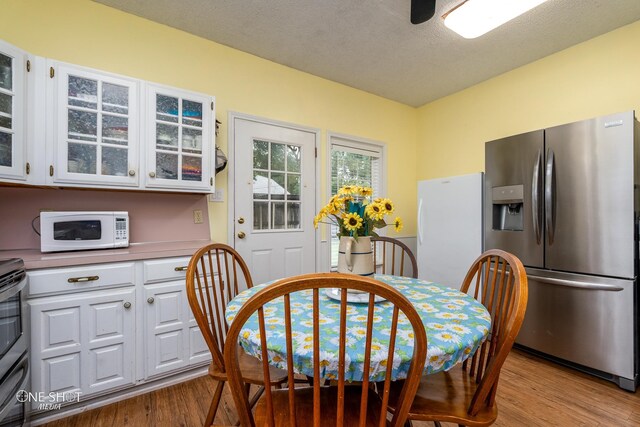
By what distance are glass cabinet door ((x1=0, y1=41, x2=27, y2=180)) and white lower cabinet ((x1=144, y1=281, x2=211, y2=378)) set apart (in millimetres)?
948

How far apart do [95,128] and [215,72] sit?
109 centimetres

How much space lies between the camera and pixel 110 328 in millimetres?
1712

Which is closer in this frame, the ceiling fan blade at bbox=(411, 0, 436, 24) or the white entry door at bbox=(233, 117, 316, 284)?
the ceiling fan blade at bbox=(411, 0, 436, 24)

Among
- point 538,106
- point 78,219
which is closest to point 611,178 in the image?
point 538,106

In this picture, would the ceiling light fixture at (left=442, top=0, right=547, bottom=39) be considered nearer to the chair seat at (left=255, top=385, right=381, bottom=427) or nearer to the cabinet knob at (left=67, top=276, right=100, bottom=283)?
the chair seat at (left=255, top=385, right=381, bottom=427)

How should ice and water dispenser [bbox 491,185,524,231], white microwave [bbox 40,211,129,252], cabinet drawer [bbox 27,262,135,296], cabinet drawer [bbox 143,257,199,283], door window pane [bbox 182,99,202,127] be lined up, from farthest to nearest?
ice and water dispenser [bbox 491,185,524,231], door window pane [bbox 182,99,202,127], cabinet drawer [bbox 143,257,199,283], white microwave [bbox 40,211,129,252], cabinet drawer [bbox 27,262,135,296]

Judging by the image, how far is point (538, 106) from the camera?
2.77 meters

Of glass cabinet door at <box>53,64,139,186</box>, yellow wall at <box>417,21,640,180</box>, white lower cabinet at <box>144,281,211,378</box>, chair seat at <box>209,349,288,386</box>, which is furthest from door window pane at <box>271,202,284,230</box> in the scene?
yellow wall at <box>417,21,640,180</box>

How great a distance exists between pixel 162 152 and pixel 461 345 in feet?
6.82

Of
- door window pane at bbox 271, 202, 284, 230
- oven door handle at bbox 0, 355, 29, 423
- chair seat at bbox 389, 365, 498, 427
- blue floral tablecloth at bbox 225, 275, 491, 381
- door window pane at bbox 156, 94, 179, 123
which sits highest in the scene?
door window pane at bbox 156, 94, 179, 123

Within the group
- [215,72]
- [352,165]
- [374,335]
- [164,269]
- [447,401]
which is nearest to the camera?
[374,335]

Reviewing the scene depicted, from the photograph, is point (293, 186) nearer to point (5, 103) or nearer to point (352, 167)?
point (352, 167)

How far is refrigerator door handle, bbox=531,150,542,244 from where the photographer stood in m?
2.24

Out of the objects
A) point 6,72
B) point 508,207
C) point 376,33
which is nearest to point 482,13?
point 376,33
